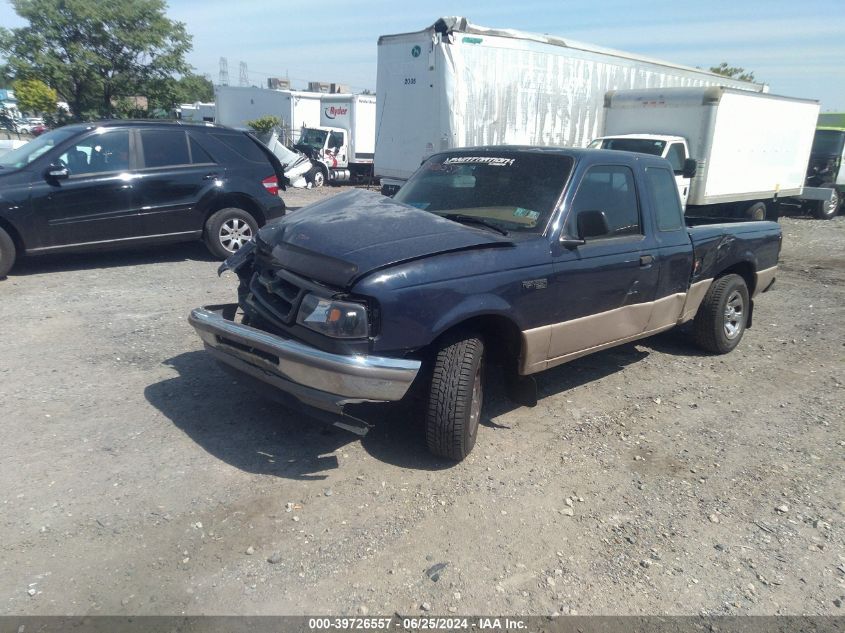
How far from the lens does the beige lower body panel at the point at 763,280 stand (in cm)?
659

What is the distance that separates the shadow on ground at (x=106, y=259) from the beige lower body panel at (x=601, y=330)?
19.5ft

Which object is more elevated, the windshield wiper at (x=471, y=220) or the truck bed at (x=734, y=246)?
the windshield wiper at (x=471, y=220)

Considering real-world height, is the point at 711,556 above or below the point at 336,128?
below

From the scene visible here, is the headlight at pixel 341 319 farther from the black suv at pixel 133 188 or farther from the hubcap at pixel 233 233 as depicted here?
the hubcap at pixel 233 233

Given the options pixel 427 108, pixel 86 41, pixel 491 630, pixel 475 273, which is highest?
pixel 86 41

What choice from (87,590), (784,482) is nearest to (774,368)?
(784,482)

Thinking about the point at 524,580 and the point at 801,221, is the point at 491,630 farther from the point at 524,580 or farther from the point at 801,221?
the point at 801,221

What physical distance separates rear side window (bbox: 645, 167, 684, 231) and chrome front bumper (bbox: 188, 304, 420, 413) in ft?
9.17

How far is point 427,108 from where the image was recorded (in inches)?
474

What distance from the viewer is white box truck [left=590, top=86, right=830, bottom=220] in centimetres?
1266

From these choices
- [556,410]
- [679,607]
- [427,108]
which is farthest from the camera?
[427,108]

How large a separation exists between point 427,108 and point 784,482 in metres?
9.50

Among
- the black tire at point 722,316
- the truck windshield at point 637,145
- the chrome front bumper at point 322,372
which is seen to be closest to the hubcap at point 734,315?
the black tire at point 722,316

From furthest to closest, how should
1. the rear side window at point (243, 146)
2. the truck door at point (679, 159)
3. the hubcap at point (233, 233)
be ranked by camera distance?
the truck door at point (679, 159) < the rear side window at point (243, 146) < the hubcap at point (233, 233)
